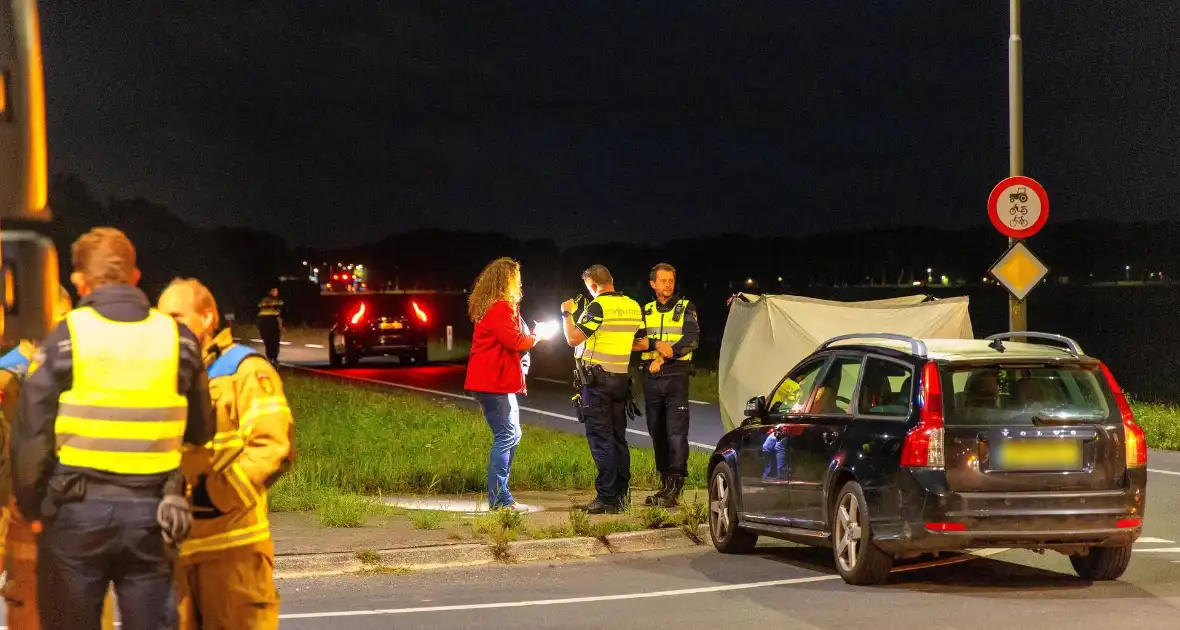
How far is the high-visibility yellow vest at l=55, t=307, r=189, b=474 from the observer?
5.14 metres

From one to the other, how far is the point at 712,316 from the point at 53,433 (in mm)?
74396

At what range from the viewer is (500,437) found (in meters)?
12.3

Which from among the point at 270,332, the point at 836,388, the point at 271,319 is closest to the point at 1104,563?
the point at 836,388

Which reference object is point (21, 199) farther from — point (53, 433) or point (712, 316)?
point (712, 316)

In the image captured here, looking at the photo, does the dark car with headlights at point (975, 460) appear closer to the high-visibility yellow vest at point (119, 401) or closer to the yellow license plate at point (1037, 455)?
the yellow license plate at point (1037, 455)

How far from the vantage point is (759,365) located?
15.6 m

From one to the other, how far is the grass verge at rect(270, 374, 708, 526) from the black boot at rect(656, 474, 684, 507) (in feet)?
5.37

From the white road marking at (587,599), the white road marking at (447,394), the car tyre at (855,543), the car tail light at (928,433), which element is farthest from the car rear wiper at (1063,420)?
the white road marking at (447,394)

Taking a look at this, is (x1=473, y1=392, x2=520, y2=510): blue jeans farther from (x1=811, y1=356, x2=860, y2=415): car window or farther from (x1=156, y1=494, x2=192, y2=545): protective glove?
(x1=156, y1=494, x2=192, y2=545): protective glove

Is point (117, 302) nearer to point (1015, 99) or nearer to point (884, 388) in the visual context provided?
point (884, 388)

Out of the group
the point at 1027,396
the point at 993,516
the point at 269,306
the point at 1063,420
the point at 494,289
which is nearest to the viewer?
the point at 993,516

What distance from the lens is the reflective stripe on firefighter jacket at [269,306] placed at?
103 feet

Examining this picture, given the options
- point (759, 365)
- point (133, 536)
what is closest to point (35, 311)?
point (133, 536)

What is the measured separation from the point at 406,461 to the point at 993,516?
24.7 feet
